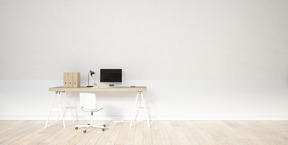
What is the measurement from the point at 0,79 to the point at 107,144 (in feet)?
12.6

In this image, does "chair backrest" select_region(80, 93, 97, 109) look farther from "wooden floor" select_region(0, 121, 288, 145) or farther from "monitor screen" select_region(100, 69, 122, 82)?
"monitor screen" select_region(100, 69, 122, 82)

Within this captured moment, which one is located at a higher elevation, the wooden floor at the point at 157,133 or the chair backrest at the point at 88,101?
the chair backrest at the point at 88,101

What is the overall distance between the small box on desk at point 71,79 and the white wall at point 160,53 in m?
0.38

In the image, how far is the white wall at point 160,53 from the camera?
16.2 ft

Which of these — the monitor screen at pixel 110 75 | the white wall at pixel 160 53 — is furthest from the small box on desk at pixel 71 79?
the monitor screen at pixel 110 75

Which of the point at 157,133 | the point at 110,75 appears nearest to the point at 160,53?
the point at 110,75

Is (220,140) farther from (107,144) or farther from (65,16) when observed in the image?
(65,16)

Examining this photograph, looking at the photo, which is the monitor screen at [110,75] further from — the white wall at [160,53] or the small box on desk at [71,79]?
the small box on desk at [71,79]

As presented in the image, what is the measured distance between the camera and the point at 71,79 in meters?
5.45

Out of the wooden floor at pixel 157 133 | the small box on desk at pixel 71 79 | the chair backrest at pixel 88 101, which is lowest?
the wooden floor at pixel 157 133

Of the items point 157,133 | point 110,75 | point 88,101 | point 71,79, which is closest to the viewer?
point 157,133

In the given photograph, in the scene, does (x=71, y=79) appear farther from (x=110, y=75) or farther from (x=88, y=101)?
(x=88, y=101)

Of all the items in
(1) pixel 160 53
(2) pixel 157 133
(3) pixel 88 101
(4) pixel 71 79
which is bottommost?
(2) pixel 157 133

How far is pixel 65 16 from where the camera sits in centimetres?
497
